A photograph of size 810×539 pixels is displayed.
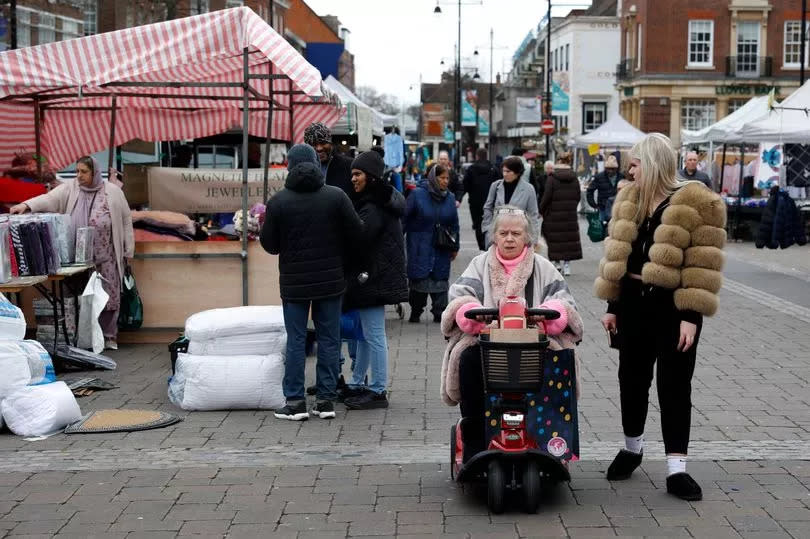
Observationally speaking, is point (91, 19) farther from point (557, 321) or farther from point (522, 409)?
point (522, 409)

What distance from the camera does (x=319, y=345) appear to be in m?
8.02

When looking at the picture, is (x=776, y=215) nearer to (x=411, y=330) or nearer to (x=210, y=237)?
(x=411, y=330)

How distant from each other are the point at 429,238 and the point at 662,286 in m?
6.62

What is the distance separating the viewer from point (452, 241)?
1229cm

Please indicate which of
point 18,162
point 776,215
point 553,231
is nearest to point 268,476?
point 18,162

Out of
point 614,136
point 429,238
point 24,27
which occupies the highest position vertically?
point 24,27

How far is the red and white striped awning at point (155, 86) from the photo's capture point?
32.4 ft

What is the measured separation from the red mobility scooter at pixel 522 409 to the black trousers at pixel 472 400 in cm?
4

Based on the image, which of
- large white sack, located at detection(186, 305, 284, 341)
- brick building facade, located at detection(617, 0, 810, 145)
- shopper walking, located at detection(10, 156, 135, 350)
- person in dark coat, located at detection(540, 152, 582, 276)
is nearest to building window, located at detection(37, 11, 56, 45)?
person in dark coat, located at detection(540, 152, 582, 276)

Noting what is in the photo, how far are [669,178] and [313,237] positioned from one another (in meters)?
2.66

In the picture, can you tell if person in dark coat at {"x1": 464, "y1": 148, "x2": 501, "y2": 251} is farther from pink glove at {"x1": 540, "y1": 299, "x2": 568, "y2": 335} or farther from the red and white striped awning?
pink glove at {"x1": 540, "y1": 299, "x2": 568, "y2": 335}

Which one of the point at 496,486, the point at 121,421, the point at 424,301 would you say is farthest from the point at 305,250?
the point at 424,301

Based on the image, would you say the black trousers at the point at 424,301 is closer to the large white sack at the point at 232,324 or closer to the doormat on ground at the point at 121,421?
the large white sack at the point at 232,324

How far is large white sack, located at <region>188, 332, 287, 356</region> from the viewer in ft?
27.1
